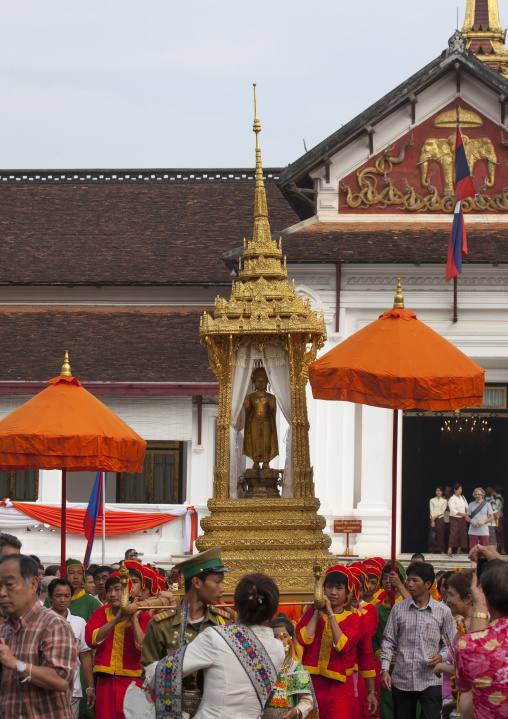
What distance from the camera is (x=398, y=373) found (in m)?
10.5

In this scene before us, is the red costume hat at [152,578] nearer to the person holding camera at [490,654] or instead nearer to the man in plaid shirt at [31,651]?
the man in plaid shirt at [31,651]

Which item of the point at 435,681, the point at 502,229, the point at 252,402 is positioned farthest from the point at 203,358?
the point at 435,681

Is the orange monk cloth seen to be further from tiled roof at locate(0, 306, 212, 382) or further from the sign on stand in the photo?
tiled roof at locate(0, 306, 212, 382)

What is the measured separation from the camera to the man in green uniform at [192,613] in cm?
665

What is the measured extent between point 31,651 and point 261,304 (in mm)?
6528

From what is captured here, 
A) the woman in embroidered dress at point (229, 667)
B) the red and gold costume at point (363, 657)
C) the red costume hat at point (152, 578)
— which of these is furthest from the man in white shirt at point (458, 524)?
the woman in embroidered dress at point (229, 667)

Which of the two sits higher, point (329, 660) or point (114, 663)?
point (329, 660)

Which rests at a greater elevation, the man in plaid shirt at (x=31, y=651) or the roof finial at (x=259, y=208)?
the roof finial at (x=259, y=208)

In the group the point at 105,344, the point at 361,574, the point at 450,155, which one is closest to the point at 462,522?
the point at 450,155

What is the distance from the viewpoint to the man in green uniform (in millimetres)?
6652

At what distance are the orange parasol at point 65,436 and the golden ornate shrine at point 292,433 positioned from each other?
3.01 ft

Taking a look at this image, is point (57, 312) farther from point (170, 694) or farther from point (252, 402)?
point (170, 694)

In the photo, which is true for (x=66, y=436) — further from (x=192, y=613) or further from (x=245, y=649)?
(x=245, y=649)

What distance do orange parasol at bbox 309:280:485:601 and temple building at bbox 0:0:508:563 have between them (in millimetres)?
8064
